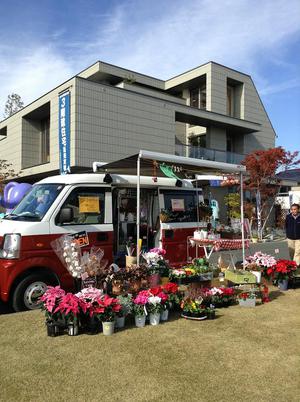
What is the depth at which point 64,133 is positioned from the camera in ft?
68.1

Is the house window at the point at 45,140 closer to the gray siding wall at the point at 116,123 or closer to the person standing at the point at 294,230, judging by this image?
A: the gray siding wall at the point at 116,123

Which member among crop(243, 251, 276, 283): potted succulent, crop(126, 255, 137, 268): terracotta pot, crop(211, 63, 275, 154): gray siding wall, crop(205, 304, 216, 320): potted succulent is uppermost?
crop(211, 63, 275, 154): gray siding wall

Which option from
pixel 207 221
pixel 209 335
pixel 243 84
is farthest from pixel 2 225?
pixel 243 84

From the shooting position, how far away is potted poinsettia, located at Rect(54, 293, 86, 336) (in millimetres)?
5167

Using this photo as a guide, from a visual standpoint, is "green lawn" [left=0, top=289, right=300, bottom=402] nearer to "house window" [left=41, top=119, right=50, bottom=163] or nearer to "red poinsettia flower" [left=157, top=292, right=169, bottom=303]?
"red poinsettia flower" [left=157, top=292, right=169, bottom=303]

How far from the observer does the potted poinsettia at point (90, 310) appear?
5.29 meters

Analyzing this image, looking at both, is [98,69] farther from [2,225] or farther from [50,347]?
[50,347]

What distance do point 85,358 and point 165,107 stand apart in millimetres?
21493

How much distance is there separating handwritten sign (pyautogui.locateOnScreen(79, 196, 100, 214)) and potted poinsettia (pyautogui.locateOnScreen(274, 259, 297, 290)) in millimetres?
3777

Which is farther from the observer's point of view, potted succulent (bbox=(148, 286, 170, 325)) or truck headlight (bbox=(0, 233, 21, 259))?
truck headlight (bbox=(0, 233, 21, 259))

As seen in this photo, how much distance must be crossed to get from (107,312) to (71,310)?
478 mm

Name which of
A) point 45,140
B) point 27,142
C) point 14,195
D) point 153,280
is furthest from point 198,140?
point 153,280

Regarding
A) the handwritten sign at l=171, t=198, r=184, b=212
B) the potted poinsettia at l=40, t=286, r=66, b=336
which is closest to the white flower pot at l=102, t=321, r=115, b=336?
the potted poinsettia at l=40, t=286, r=66, b=336

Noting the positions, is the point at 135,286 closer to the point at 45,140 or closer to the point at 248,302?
the point at 248,302
